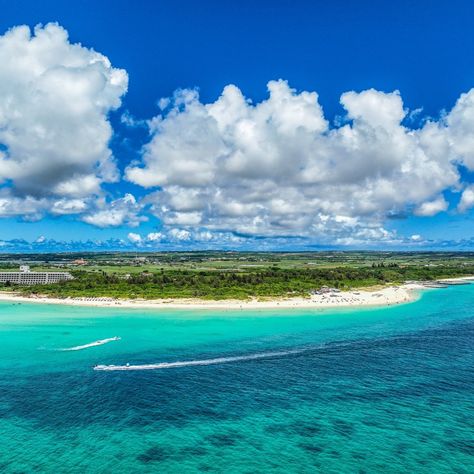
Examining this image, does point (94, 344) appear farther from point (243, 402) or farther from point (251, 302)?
point (251, 302)

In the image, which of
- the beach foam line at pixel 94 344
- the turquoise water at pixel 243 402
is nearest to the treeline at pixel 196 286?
the turquoise water at pixel 243 402

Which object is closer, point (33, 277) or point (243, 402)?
point (243, 402)

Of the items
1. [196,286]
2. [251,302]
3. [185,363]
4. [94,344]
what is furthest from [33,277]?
[185,363]

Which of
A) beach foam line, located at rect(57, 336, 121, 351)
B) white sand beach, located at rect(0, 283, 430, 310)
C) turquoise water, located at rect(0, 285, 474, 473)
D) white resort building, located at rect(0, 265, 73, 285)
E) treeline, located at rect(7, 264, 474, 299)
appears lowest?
turquoise water, located at rect(0, 285, 474, 473)

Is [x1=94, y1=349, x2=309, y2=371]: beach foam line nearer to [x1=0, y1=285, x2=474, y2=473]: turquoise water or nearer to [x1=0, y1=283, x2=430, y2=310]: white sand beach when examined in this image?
[x1=0, y1=285, x2=474, y2=473]: turquoise water

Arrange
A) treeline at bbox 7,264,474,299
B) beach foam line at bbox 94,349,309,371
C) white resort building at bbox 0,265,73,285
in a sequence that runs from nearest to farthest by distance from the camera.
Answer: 1. beach foam line at bbox 94,349,309,371
2. treeline at bbox 7,264,474,299
3. white resort building at bbox 0,265,73,285

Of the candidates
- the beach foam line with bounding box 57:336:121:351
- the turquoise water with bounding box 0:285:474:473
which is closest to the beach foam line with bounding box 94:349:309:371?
the turquoise water with bounding box 0:285:474:473

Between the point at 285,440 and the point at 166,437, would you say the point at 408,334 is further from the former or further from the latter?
the point at 166,437

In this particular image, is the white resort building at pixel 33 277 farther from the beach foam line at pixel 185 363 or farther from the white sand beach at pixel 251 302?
the beach foam line at pixel 185 363

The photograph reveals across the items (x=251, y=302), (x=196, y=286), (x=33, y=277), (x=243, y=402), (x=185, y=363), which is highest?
(x=33, y=277)

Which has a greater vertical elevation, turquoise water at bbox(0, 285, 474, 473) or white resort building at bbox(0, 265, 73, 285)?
white resort building at bbox(0, 265, 73, 285)
